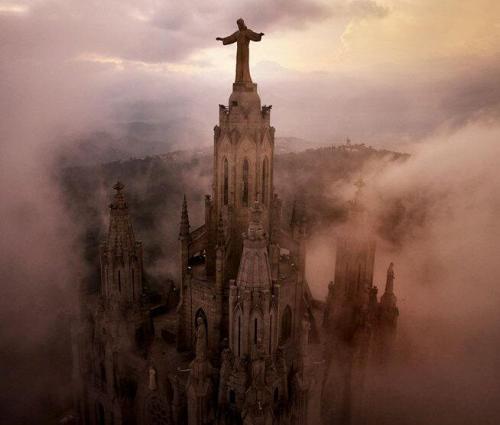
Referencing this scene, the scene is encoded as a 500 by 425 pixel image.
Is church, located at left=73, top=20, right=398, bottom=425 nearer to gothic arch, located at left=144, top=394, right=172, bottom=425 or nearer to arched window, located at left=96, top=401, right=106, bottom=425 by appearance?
gothic arch, located at left=144, top=394, right=172, bottom=425

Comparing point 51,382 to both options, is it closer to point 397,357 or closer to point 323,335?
point 323,335

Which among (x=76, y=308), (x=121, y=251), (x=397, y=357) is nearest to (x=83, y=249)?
(x=76, y=308)

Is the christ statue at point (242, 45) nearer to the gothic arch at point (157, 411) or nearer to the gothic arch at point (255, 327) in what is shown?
the gothic arch at point (255, 327)

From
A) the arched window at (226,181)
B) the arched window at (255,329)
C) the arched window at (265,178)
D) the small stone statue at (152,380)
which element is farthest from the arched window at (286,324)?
the small stone statue at (152,380)

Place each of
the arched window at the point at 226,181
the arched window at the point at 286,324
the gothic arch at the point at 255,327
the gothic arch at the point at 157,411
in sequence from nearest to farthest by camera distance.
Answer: the gothic arch at the point at 255,327 → the gothic arch at the point at 157,411 → the arched window at the point at 226,181 → the arched window at the point at 286,324

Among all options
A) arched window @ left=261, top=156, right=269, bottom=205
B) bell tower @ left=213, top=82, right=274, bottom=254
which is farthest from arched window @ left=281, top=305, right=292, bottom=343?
arched window @ left=261, top=156, right=269, bottom=205
